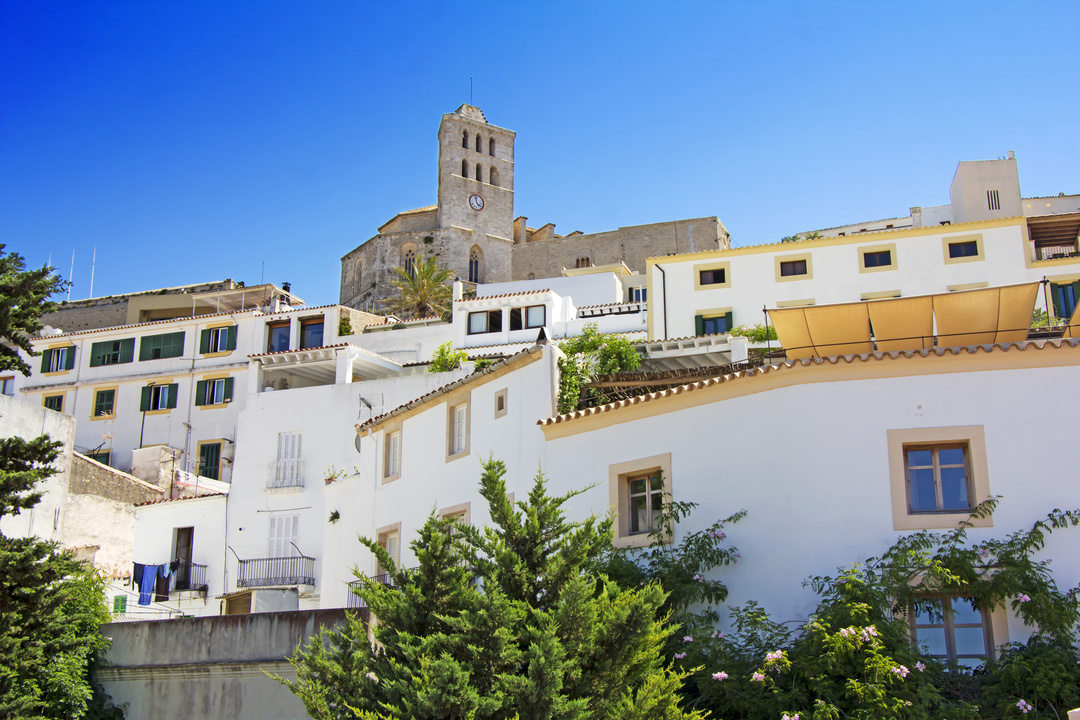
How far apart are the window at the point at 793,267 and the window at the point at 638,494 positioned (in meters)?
22.4

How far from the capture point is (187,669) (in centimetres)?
1866

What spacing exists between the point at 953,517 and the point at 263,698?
1103 centimetres

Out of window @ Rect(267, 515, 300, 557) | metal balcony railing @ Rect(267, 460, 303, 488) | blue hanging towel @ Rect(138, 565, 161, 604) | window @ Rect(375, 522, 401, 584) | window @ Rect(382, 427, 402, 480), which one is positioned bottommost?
blue hanging towel @ Rect(138, 565, 161, 604)

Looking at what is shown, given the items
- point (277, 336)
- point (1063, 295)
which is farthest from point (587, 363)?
point (277, 336)

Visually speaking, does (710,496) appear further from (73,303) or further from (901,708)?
(73,303)

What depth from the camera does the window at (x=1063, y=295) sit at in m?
36.7

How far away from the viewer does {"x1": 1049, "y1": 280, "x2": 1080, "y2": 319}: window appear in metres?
36.7

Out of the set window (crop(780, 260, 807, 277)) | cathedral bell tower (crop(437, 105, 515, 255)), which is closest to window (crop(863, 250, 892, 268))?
window (crop(780, 260, 807, 277))

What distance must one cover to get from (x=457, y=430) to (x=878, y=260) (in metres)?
21.4

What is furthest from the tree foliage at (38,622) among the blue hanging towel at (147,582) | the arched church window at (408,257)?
the arched church window at (408,257)

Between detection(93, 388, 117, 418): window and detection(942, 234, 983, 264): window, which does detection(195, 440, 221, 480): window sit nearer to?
detection(93, 388, 117, 418): window

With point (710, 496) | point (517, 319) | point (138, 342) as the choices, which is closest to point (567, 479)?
point (710, 496)

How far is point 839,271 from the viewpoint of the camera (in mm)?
38906

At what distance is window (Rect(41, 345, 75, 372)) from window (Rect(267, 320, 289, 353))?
30.8ft
